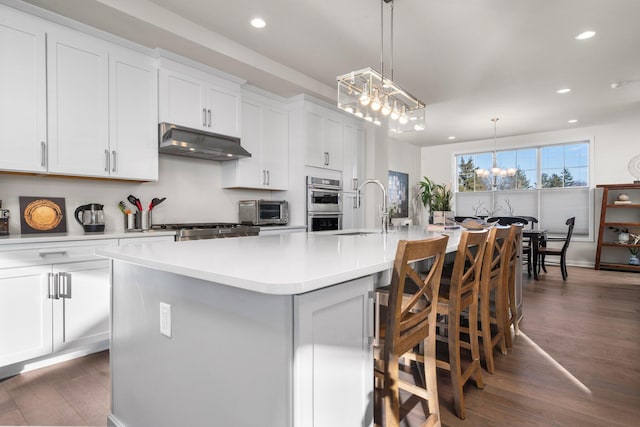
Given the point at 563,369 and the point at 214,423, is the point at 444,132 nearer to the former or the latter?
the point at 563,369

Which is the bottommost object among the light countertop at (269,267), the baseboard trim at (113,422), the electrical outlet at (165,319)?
the baseboard trim at (113,422)

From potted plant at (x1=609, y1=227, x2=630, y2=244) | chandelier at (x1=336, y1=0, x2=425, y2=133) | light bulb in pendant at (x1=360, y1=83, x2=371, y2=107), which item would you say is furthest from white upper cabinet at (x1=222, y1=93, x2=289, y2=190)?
potted plant at (x1=609, y1=227, x2=630, y2=244)

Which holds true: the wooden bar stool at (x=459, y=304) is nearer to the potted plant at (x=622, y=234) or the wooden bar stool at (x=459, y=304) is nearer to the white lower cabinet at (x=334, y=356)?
the white lower cabinet at (x=334, y=356)

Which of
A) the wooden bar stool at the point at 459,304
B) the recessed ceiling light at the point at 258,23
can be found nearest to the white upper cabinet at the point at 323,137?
the recessed ceiling light at the point at 258,23

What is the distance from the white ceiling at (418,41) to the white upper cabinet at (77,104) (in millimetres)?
235

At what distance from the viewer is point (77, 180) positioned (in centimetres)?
304

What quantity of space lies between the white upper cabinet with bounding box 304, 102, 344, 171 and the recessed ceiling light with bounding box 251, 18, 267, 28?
1550mm

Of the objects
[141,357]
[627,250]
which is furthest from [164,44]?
[627,250]

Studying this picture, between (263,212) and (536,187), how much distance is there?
6147 millimetres

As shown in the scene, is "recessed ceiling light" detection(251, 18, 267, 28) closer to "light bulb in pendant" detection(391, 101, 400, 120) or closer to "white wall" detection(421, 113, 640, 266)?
"light bulb in pendant" detection(391, 101, 400, 120)

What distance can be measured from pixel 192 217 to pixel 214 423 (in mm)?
3023

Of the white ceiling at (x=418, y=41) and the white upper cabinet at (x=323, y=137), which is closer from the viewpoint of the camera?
the white ceiling at (x=418, y=41)

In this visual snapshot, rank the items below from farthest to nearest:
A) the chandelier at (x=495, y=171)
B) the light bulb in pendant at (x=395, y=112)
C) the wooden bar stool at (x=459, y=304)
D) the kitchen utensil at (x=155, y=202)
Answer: the chandelier at (x=495, y=171)
the kitchen utensil at (x=155, y=202)
the light bulb in pendant at (x=395, y=112)
the wooden bar stool at (x=459, y=304)

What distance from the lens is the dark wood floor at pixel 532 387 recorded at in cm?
179
